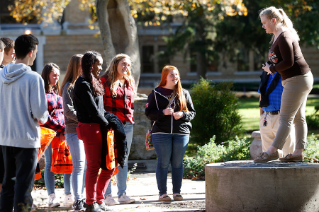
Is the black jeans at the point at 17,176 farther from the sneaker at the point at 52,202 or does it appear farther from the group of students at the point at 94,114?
the sneaker at the point at 52,202

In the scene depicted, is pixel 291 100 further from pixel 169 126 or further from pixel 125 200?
pixel 125 200

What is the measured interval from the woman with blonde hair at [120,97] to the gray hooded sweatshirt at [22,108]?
66.8 inches

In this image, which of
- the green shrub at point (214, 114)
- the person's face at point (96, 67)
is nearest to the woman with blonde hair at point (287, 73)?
the person's face at point (96, 67)

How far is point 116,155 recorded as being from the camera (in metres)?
5.55

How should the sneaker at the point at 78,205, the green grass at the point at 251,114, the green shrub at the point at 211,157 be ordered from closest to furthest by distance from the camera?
1. the sneaker at the point at 78,205
2. the green shrub at the point at 211,157
3. the green grass at the point at 251,114

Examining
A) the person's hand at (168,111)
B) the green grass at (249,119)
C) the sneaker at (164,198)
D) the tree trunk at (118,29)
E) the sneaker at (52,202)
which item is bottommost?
the sneaker at (164,198)

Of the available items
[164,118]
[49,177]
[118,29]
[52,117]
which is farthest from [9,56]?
[118,29]

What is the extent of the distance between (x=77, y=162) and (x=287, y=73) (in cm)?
275

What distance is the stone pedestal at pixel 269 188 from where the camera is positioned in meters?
4.90

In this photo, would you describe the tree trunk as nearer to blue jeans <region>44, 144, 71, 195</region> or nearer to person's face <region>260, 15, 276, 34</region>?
blue jeans <region>44, 144, 71, 195</region>

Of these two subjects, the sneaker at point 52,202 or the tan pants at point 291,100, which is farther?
the sneaker at point 52,202

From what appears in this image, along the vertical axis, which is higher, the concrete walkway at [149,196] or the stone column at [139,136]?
the stone column at [139,136]

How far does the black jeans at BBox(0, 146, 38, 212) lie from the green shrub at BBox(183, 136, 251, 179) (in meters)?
4.25

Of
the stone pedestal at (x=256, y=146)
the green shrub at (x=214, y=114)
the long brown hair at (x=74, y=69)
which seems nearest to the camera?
the long brown hair at (x=74, y=69)
